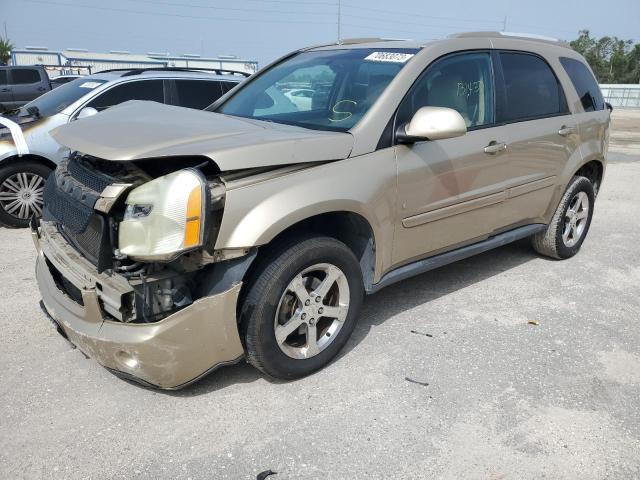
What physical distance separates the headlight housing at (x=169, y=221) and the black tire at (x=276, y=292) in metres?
0.44

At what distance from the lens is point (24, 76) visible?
1558cm

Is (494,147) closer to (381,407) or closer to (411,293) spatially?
(411,293)

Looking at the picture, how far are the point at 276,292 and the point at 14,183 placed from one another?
4.47 meters

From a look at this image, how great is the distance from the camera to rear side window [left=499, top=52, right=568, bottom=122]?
3.99 metres

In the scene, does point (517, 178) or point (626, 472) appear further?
point (517, 178)

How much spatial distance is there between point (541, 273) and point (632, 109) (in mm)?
45852

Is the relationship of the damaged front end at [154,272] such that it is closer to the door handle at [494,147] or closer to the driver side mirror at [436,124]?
the driver side mirror at [436,124]

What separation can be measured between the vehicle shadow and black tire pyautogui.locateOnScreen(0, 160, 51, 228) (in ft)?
13.2

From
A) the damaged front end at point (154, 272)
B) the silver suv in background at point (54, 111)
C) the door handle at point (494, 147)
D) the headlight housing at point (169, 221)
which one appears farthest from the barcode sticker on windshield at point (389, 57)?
the silver suv in background at point (54, 111)

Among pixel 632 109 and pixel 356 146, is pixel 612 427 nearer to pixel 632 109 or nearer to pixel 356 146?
pixel 356 146

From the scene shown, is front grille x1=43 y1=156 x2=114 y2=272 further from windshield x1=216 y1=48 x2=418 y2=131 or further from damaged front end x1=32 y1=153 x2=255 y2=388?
windshield x1=216 y1=48 x2=418 y2=131

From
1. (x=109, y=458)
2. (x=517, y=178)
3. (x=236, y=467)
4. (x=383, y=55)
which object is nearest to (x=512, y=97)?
(x=517, y=178)

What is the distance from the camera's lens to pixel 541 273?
4.78m

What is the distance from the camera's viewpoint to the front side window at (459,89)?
3361 millimetres
